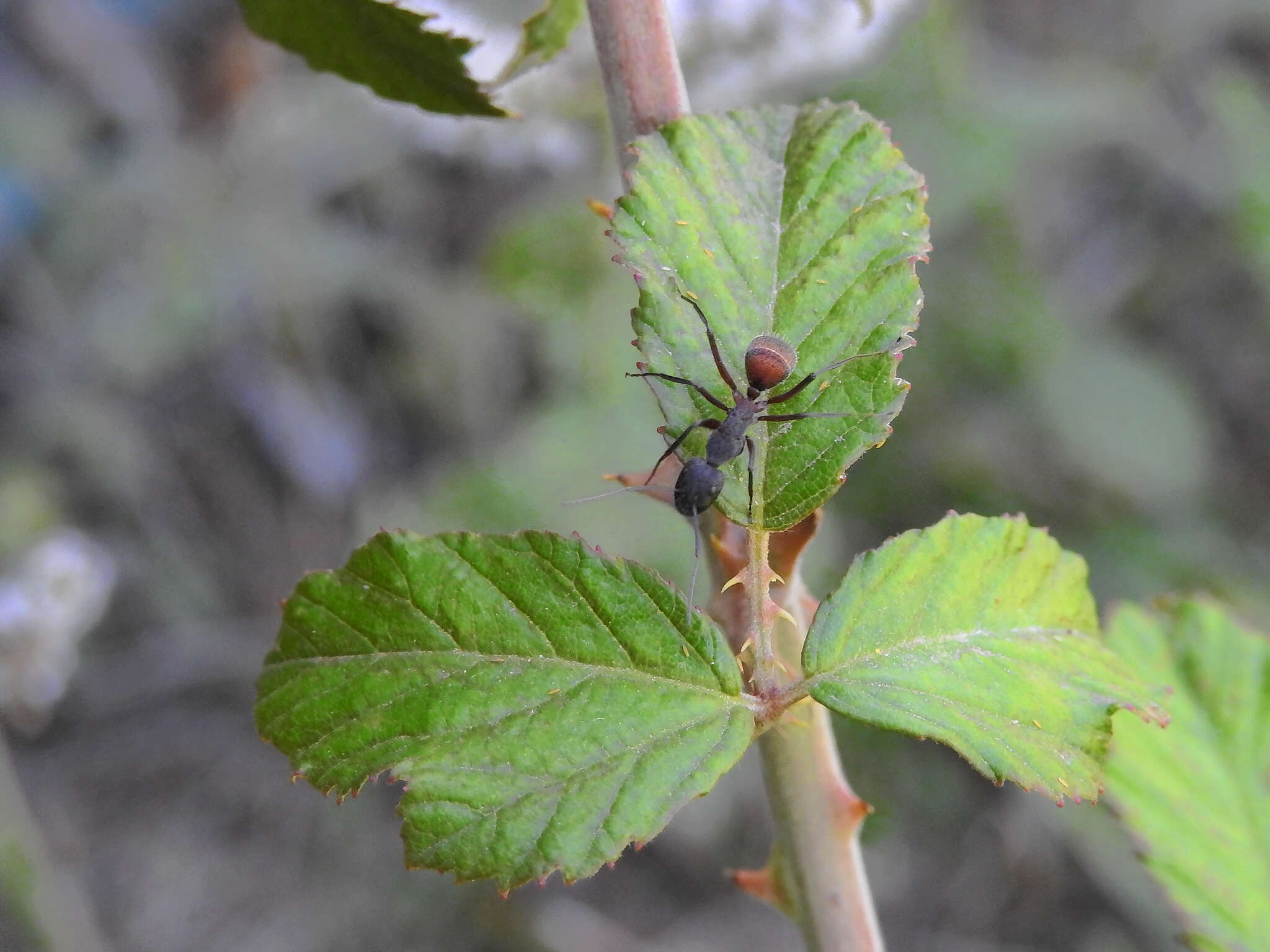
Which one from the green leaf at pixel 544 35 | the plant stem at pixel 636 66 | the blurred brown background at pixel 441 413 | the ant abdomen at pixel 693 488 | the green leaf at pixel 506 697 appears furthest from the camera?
the blurred brown background at pixel 441 413

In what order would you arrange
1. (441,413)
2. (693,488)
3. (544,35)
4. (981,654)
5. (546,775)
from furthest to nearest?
(441,413)
(693,488)
(544,35)
(981,654)
(546,775)

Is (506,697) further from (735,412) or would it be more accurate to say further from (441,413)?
(441,413)

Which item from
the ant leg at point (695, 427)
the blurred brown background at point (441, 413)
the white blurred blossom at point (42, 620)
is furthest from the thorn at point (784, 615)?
the white blurred blossom at point (42, 620)

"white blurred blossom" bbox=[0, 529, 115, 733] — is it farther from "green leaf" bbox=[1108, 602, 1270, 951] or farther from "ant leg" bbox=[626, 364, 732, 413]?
"green leaf" bbox=[1108, 602, 1270, 951]

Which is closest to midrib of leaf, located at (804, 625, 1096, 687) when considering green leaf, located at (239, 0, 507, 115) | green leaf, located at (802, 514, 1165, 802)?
green leaf, located at (802, 514, 1165, 802)

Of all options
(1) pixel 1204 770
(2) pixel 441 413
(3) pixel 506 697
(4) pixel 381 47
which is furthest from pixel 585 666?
(2) pixel 441 413

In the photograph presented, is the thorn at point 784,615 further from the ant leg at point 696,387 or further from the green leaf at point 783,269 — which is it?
the ant leg at point 696,387

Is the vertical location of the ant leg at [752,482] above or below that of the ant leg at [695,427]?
below
